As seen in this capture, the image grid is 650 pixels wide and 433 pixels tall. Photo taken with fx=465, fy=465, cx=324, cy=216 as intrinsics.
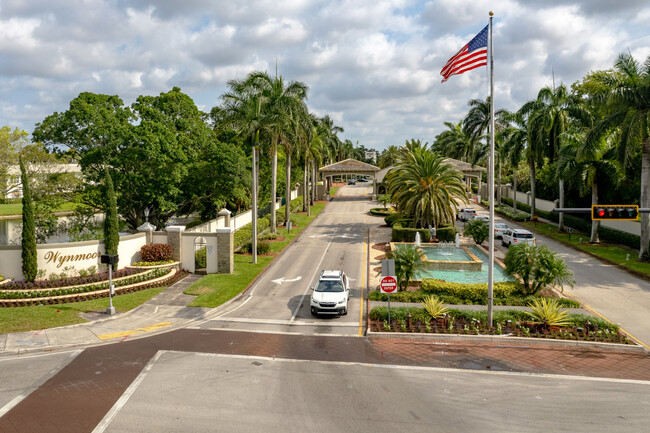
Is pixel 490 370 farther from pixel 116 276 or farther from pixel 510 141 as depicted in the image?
pixel 510 141

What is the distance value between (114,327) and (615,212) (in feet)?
74.3

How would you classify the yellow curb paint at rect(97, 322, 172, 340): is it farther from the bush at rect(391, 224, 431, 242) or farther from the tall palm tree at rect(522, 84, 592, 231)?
the tall palm tree at rect(522, 84, 592, 231)

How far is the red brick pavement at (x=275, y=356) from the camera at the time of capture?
1239cm

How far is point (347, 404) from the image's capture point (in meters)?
12.3

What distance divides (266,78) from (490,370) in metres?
28.5

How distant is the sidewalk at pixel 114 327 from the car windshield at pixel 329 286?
5.31 meters

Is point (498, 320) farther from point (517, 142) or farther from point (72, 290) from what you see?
point (517, 142)

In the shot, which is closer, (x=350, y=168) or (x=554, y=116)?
(x=554, y=116)

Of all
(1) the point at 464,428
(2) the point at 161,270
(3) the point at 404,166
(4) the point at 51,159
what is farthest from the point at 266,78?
(1) the point at 464,428

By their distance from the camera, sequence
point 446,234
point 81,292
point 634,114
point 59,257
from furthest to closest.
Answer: point 446,234
point 634,114
point 59,257
point 81,292

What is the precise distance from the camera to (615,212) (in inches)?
839

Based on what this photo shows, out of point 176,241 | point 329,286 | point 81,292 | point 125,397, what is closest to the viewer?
point 125,397

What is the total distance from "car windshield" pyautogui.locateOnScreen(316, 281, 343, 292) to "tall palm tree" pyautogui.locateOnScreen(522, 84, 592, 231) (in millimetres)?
32615

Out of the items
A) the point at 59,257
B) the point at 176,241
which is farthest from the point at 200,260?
the point at 59,257
